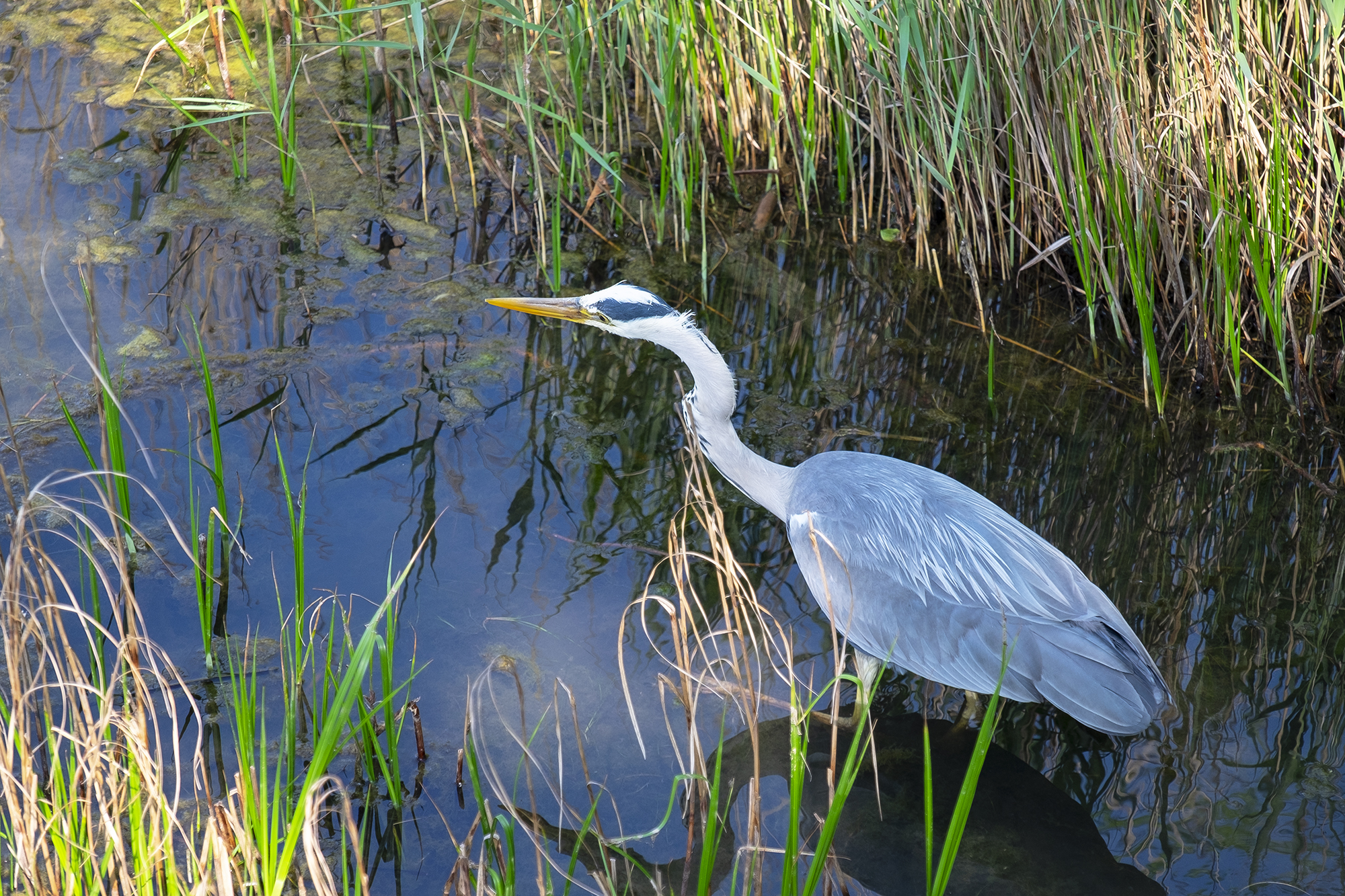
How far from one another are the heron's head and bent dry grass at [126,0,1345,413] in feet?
2.30

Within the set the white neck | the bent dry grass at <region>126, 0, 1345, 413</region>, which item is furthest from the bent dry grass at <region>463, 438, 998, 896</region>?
the bent dry grass at <region>126, 0, 1345, 413</region>

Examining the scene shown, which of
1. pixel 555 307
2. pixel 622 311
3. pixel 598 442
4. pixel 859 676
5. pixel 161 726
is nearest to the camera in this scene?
pixel 161 726

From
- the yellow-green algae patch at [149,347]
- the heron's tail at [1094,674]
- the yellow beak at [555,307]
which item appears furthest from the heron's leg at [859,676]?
the yellow-green algae patch at [149,347]

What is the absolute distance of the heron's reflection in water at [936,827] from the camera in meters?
2.49

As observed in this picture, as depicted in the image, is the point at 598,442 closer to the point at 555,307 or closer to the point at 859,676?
the point at 555,307

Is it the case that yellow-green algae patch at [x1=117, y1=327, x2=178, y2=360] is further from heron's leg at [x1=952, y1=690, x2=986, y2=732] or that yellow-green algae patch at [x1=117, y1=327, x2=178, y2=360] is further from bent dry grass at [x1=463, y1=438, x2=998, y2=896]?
heron's leg at [x1=952, y1=690, x2=986, y2=732]

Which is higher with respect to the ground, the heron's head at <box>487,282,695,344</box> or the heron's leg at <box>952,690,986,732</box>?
the heron's head at <box>487,282,695,344</box>

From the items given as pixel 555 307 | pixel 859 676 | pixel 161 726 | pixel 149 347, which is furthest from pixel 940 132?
pixel 161 726

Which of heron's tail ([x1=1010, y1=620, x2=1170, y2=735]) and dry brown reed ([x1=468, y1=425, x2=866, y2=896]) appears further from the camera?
heron's tail ([x1=1010, y1=620, x2=1170, y2=735])

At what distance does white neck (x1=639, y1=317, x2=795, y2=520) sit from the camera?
3020mm

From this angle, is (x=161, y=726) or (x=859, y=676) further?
(x=859, y=676)

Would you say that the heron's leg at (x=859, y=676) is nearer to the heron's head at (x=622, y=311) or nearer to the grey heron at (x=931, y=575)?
the grey heron at (x=931, y=575)

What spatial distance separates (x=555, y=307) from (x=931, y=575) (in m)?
1.26

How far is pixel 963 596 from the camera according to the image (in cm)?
280
